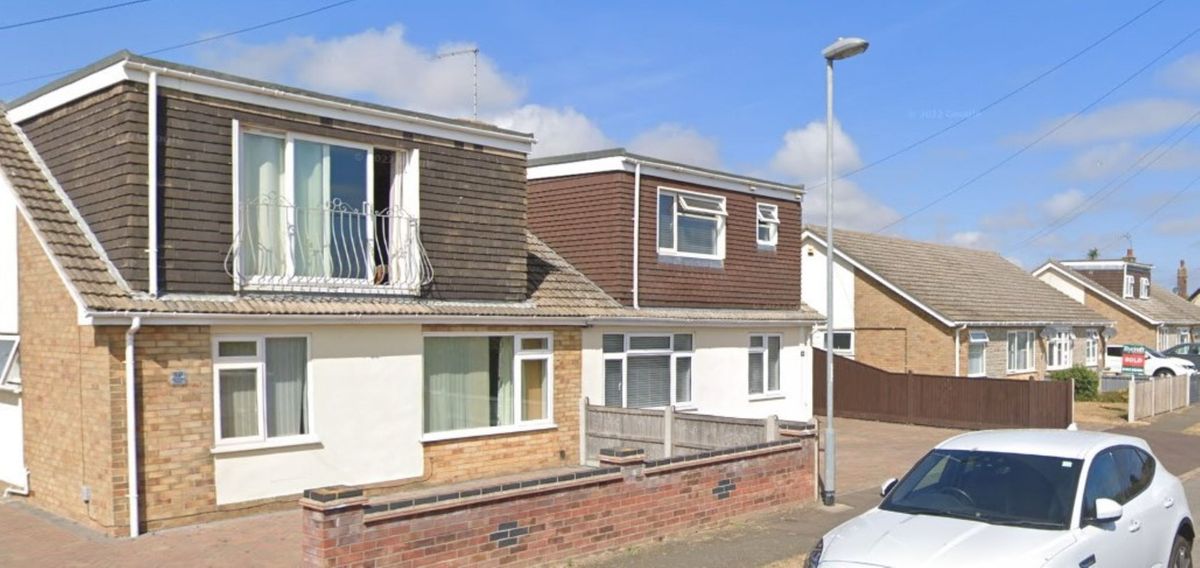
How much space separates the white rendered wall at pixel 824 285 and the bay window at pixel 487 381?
1695 centimetres

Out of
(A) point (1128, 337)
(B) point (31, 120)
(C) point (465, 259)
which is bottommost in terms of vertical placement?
(A) point (1128, 337)

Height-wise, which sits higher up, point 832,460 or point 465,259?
point 465,259

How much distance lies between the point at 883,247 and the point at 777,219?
43.7 ft

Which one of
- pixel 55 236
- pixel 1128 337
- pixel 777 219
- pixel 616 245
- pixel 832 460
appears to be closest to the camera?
pixel 55 236

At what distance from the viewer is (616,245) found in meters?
16.5

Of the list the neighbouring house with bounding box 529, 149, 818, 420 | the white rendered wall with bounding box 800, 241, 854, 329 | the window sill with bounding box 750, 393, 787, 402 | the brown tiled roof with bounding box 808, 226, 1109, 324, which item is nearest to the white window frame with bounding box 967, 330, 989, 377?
the brown tiled roof with bounding box 808, 226, 1109, 324

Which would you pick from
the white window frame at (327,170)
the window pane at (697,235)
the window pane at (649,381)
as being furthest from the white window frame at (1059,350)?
the white window frame at (327,170)

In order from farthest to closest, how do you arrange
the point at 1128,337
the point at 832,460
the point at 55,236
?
the point at 1128,337
the point at 832,460
the point at 55,236

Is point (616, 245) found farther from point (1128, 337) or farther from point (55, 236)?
point (1128, 337)

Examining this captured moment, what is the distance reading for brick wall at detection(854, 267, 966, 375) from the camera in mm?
27688

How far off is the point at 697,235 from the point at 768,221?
2.08 metres

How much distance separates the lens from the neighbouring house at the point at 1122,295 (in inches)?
1789

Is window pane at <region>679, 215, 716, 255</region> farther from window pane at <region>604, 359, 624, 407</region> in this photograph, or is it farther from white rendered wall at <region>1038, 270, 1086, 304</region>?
white rendered wall at <region>1038, 270, 1086, 304</region>

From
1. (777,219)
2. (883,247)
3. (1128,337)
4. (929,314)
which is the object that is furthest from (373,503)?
(1128,337)
